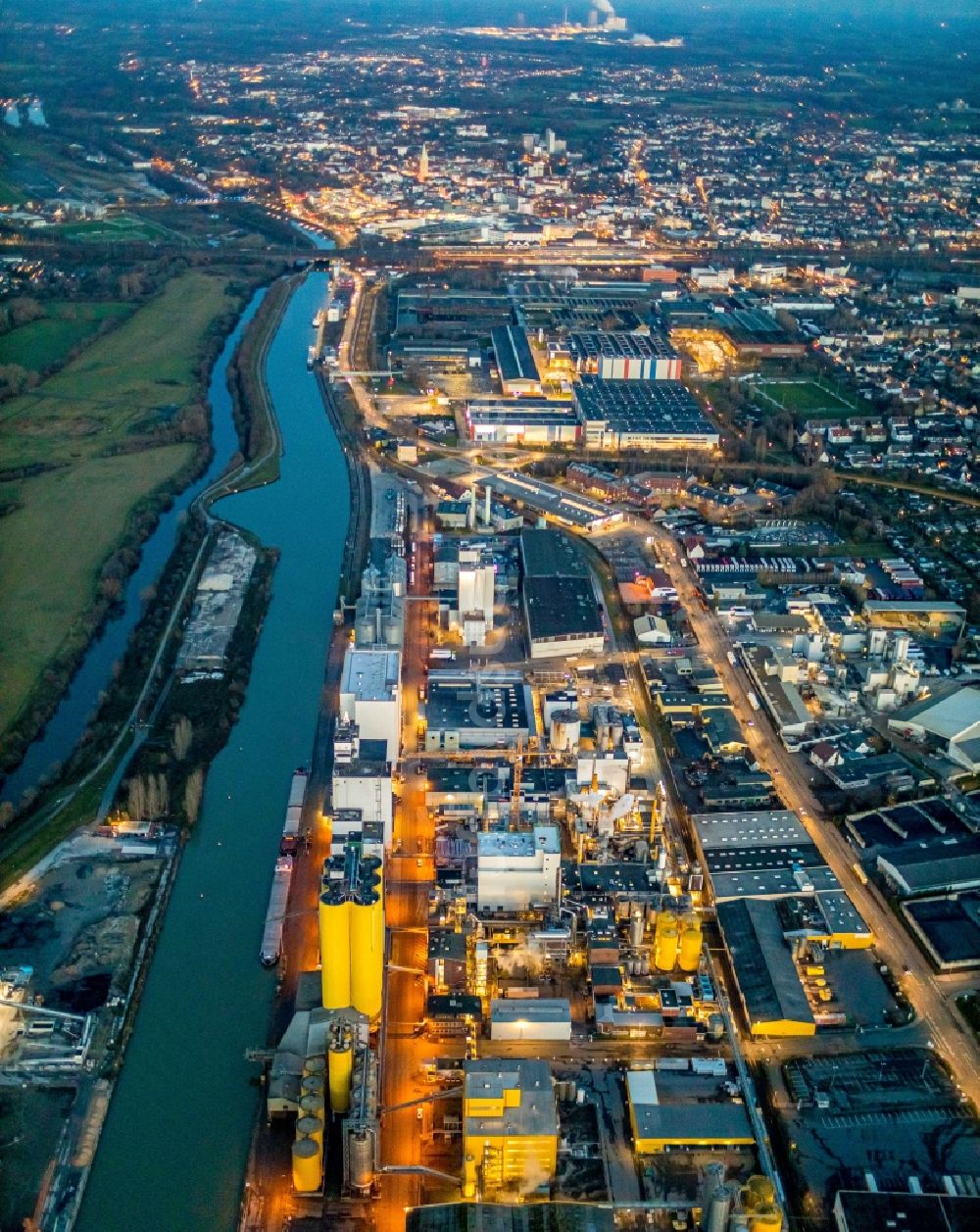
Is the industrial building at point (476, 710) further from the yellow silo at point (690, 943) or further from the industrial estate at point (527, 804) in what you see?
the yellow silo at point (690, 943)

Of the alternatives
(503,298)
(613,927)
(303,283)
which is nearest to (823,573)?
(613,927)

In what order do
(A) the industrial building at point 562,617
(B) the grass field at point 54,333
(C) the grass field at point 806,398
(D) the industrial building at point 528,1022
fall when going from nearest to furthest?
1. (D) the industrial building at point 528,1022
2. (A) the industrial building at point 562,617
3. (C) the grass field at point 806,398
4. (B) the grass field at point 54,333

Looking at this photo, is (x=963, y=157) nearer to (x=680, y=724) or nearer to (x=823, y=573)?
(x=823, y=573)

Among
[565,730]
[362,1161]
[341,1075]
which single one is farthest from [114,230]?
[362,1161]

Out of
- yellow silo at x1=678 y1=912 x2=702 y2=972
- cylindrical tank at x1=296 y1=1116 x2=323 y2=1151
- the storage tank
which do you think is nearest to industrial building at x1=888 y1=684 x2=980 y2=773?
the storage tank

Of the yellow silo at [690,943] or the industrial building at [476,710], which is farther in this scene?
the industrial building at [476,710]

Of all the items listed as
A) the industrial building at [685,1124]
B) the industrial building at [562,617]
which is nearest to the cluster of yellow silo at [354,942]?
the industrial building at [685,1124]
